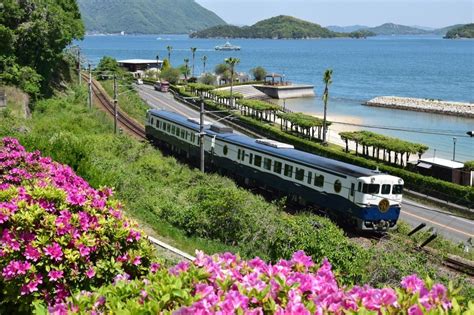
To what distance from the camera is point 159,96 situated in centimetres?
8425

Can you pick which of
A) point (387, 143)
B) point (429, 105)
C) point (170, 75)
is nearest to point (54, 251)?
point (387, 143)

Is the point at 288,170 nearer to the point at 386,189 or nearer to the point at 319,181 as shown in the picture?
the point at 319,181

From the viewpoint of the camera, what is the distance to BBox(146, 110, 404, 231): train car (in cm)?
2375

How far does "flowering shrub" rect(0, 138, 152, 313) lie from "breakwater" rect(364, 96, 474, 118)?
8172 cm

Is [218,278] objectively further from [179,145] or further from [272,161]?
[179,145]

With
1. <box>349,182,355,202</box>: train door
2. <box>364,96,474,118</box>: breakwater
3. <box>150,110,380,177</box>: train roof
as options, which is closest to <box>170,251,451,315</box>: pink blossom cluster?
<box>349,182,355,202</box>: train door

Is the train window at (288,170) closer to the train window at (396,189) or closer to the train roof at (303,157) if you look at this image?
the train roof at (303,157)

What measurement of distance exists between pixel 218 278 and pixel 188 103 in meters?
70.8

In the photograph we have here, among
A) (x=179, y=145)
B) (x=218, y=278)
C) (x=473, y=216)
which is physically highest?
(x=218, y=278)

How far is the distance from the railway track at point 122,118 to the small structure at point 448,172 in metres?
23.0

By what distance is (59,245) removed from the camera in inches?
310

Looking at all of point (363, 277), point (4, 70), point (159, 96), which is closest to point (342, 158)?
point (4, 70)

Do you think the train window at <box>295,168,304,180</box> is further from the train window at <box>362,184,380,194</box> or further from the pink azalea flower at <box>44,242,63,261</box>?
the pink azalea flower at <box>44,242,63,261</box>

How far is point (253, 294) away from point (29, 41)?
45.6 m
